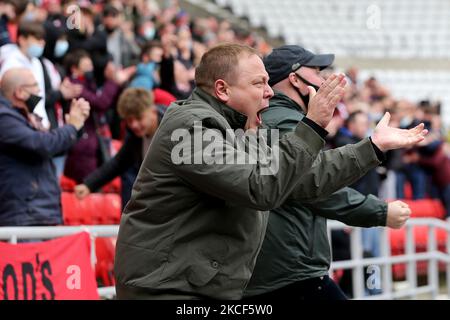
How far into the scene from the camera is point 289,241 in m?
4.88

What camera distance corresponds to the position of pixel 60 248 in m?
6.36

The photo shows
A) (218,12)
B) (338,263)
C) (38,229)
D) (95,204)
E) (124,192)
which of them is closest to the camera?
(38,229)

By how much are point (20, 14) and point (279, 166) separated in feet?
26.0

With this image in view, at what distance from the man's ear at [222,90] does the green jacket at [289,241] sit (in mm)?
933

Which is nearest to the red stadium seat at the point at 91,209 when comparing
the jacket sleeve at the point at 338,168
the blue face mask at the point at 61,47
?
the blue face mask at the point at 61,47

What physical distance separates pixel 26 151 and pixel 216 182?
354 cm

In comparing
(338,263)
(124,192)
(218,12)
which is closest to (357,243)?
(338,263)

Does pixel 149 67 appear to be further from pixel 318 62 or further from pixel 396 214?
pixel 396 214

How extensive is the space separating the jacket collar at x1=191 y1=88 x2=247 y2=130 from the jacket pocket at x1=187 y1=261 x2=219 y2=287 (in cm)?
58

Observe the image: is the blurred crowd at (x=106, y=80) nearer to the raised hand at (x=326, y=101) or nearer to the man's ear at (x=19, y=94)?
the man's ear at (x=19, y=94)

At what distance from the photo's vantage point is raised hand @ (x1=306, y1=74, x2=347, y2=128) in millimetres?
3680

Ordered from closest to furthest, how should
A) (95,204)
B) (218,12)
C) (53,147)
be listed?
(53,147) → (95,204) → (218,12)

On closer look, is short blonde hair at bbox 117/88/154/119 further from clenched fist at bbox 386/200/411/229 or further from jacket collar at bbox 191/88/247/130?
jacket collar at bbox 191/88/247/130
